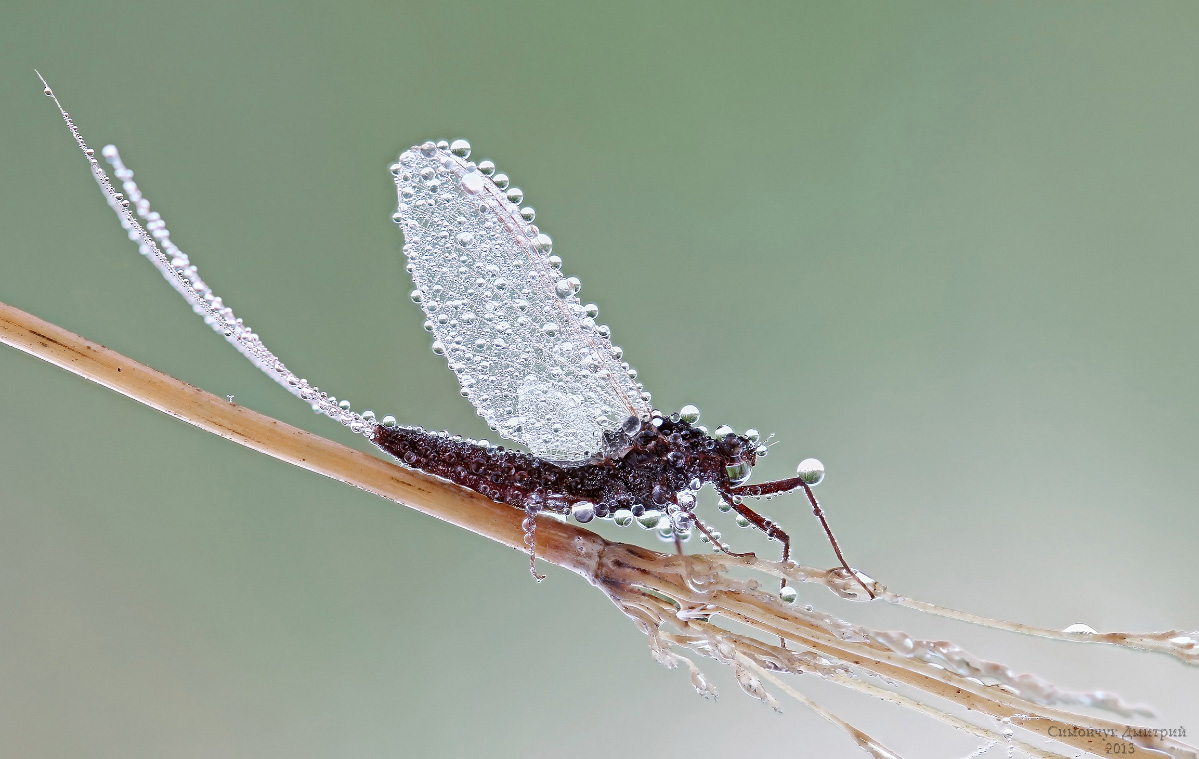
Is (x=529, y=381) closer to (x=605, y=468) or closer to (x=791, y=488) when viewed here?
(x=605, y=468)

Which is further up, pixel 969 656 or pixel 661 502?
pixel 661 502

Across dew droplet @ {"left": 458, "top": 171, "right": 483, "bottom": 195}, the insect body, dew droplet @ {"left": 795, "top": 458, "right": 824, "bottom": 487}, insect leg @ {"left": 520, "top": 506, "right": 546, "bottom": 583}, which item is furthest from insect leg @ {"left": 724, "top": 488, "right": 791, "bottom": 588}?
dew droplet @ {"left": 458, "top": 171, "right": 483, "bottom": 195}

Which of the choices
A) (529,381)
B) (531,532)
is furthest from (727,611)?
(529,381)

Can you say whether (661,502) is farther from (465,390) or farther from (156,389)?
(156,389)

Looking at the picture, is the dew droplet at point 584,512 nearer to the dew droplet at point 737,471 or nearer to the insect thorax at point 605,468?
the insect thorax at point 605,468

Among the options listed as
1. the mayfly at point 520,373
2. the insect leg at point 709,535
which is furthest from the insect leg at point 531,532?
the insect leg at point 709,535

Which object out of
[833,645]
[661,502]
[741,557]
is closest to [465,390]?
[661,502]

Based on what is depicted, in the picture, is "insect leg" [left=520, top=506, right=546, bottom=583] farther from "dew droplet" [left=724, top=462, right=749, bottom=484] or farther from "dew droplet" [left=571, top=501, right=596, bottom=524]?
"dew droplet" [left=724, top=462, right=749, bottom=484]
